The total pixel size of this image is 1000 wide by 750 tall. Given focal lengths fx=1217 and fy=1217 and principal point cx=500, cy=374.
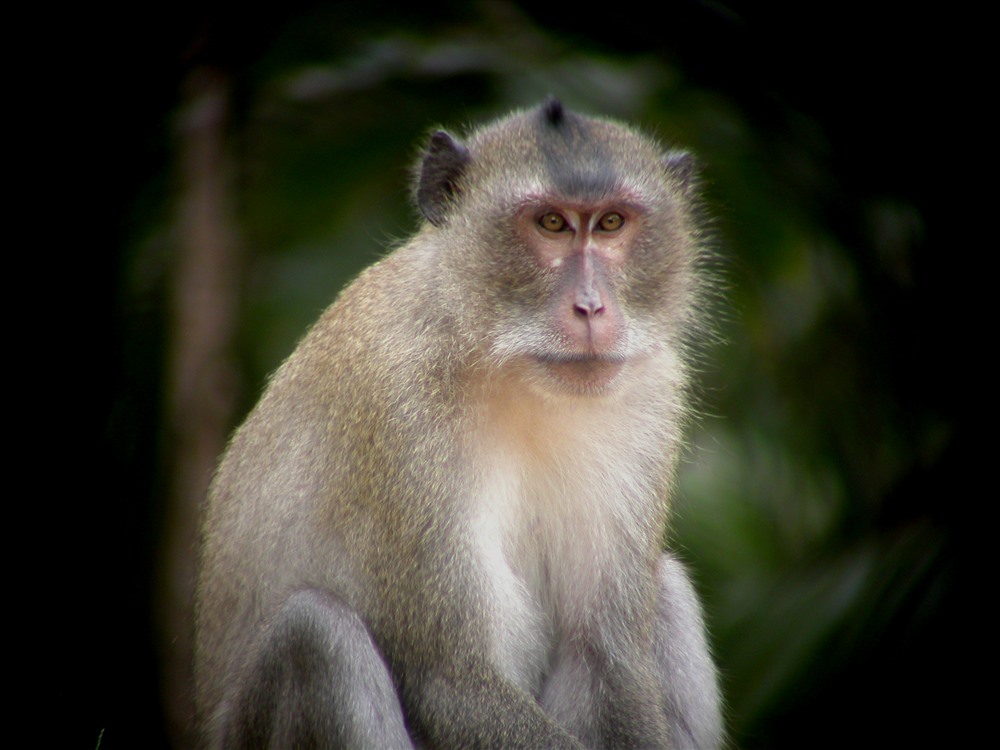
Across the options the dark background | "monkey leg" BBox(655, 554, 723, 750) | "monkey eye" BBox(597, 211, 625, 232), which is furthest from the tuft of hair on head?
"monkey leg" BBox(655, 554, 723, 750)

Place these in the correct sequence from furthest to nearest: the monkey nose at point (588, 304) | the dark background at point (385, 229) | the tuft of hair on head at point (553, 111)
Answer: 1. the dark background at point (385, 229)
2. the tuft of hair on head at point (553, 111)
3. the monkey nose at point (588, 304)

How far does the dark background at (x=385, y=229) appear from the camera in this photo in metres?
6.34

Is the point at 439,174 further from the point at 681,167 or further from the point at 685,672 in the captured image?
the point at 685,672

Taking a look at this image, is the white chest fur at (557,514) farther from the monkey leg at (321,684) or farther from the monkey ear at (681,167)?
the monkey ear at (681,167)

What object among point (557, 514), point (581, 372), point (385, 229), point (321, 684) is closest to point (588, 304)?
point (581, 372)

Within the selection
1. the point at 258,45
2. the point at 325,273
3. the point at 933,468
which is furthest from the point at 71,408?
the point at 933,468

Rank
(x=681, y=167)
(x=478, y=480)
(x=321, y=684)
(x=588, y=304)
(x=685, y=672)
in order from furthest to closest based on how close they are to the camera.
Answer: (x=685, y=672) → (x=681, y=167) → (x=478, y=480) → (x=588, y=304) → (x=321, y=684)

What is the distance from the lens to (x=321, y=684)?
426cm

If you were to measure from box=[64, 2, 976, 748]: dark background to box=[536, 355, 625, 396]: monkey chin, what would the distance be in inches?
76.1

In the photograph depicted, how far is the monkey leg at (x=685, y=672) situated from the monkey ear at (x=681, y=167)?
67.1 inches

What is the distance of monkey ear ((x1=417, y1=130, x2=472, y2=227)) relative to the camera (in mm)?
4922

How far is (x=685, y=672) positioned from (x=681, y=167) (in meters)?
2.21

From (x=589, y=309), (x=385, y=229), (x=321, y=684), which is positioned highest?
(x=385, y=229)

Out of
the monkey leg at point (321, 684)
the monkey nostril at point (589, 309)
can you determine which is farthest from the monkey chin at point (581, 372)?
the monkey leg at point (321, 684)
